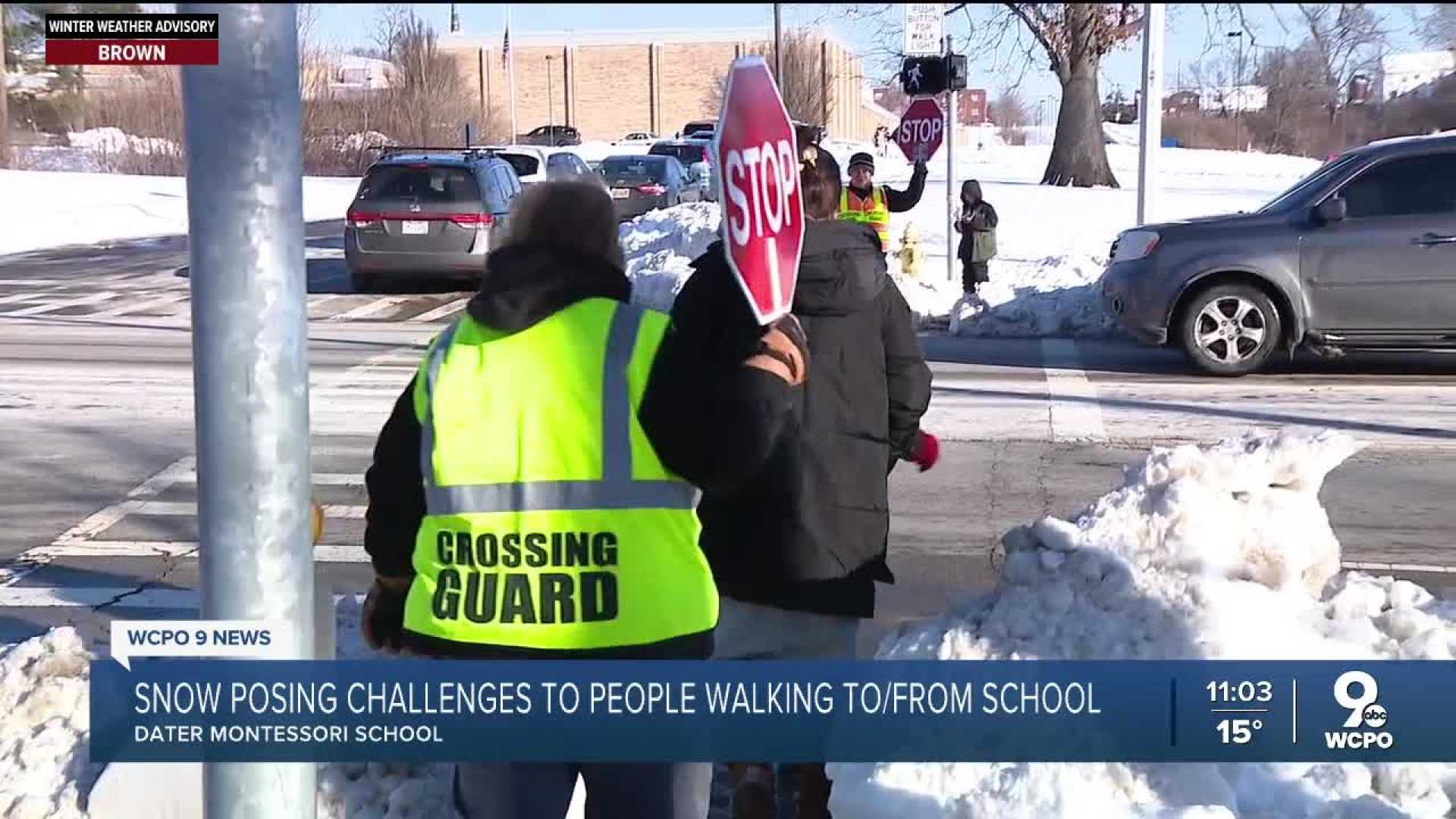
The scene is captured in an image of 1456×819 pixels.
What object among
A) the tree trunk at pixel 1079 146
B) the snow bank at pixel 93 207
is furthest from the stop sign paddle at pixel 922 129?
the tree trunk at pixel 1079 146

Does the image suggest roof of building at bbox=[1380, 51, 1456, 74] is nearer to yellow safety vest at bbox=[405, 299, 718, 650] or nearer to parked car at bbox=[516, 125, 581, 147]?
yellow safety vest at bbox=[405, 299, 718, 650]

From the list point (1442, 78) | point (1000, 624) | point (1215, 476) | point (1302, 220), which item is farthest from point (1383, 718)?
point (1442, 78)

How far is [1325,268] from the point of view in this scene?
1338cm

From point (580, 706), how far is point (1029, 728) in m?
1.30

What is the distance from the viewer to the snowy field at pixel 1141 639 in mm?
4250

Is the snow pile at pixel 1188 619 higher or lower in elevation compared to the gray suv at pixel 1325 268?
lower

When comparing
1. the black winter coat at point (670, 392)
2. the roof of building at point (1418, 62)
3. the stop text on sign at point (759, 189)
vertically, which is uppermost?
the roof of building at point (1418, 62)

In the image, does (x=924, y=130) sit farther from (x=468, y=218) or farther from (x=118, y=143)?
(x=118, y=143)

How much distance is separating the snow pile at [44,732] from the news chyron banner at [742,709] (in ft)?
2.39

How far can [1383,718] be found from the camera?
3.87 m

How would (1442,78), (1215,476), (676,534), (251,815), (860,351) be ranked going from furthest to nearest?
1. (1442,78)
2. (1215,476)
3. (860,351)
4. (251,815)
5. (676,534)

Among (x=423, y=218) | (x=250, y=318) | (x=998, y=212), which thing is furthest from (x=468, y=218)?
(x=250, y=318)

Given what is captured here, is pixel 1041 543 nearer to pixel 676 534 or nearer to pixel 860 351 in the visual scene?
pixel 860 351

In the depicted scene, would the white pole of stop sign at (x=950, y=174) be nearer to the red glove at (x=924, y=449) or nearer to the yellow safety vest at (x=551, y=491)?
the red glove at (x=924, y=449)
